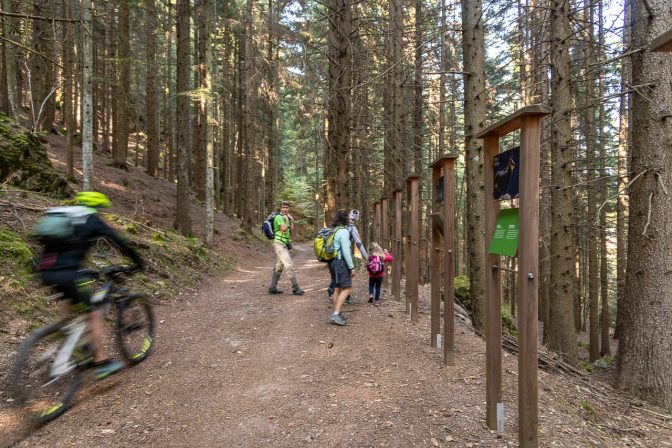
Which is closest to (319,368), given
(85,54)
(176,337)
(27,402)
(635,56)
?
(176,337)

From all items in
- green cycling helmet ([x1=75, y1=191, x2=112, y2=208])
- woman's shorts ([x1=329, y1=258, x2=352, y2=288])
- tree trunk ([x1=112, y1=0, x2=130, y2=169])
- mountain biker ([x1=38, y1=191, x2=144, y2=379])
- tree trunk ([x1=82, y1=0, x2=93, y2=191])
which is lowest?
woman's shorts ([x1=329, y1=258, x2=352, y2=288])

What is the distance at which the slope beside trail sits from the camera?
3.46 meters

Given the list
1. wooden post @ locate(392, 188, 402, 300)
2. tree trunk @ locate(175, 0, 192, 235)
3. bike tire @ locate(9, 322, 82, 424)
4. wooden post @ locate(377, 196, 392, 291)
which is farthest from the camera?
tree trunk @ locate(175, 0, 192, 235)

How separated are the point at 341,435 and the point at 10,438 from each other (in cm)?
271

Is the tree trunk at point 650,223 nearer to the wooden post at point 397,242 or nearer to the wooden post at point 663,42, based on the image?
the wooden post at point 663,42

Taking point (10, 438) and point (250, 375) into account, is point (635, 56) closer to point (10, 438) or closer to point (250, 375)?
point (250, 375)

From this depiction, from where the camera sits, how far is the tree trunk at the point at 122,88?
15711mm

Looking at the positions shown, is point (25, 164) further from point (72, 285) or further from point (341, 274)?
point (341, 274)

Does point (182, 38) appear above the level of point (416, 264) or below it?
above

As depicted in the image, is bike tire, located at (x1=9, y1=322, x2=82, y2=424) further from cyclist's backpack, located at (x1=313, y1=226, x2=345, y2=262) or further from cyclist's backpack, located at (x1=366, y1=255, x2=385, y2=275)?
cyclist's backpack, located at (x1=366, y1=255, x2=385, y2=275)

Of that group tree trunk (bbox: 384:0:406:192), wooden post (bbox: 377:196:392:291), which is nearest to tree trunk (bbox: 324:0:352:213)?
tree trunk (bbox: 384:0:406:192)

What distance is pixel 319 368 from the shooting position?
4.96 meters

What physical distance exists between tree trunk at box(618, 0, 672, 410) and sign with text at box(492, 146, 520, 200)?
3.29m

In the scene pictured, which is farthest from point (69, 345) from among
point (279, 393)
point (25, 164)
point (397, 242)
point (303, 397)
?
point (25, 164)
